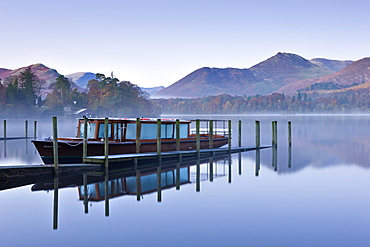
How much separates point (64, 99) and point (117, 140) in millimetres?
135855

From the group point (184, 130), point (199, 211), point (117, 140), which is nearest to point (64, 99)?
point (184, 130)

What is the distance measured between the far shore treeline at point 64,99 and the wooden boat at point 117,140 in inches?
4760

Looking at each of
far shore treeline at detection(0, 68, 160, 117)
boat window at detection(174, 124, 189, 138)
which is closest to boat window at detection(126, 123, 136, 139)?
boat window at detection(174, 124, 189, 138)

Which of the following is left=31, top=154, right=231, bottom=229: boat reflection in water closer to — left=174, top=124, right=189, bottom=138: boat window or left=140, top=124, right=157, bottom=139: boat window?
left=140, top=124, right=157, bottom=139: boat window

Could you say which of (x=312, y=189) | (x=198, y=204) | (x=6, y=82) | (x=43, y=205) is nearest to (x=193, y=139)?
(x=312, y=189)

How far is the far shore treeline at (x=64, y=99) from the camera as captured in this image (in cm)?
14825

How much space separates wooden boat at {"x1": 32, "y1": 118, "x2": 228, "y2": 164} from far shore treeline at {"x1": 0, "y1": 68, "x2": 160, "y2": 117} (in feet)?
397

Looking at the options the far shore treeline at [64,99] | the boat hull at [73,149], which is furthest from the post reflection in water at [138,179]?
the far shore treeline at [64,99]

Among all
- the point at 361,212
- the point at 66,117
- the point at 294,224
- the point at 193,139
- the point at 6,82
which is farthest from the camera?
the point at 6,82

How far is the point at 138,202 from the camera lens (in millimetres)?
18266

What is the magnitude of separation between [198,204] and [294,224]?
4.58 metres

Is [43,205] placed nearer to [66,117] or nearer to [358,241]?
[358,241]

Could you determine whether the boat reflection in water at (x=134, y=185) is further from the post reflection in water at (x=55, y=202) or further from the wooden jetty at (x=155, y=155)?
the wooden jetty at (x=155, y=155)

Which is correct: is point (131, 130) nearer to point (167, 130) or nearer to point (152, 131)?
point (152, 131)
